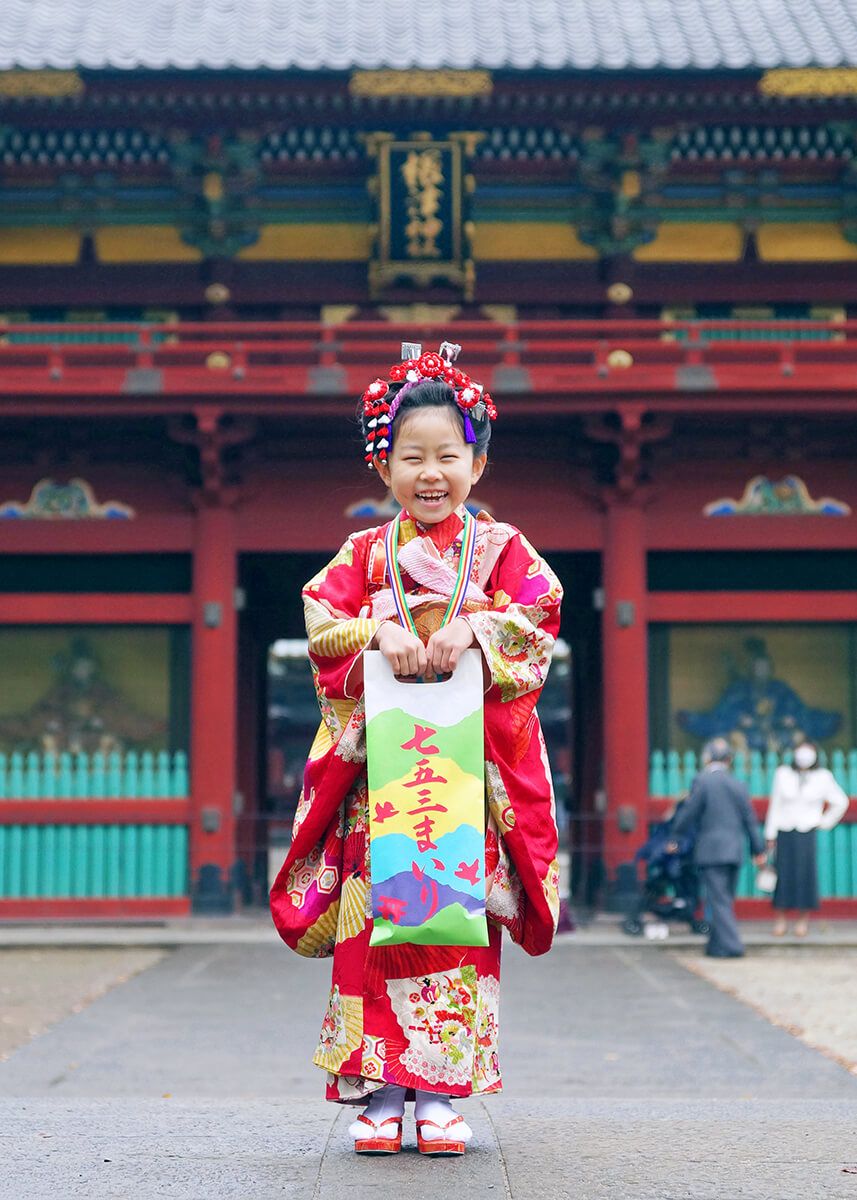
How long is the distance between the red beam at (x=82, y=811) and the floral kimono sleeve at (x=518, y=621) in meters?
9.87

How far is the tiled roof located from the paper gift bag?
10.6m

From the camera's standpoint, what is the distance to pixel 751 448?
14.4 metres

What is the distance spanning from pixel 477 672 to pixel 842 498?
11.3 metres

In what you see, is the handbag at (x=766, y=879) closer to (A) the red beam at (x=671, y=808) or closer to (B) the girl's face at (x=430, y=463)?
(A) the red beam at (x=671, y=808)

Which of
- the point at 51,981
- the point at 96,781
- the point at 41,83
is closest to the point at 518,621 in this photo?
the point at 51,981

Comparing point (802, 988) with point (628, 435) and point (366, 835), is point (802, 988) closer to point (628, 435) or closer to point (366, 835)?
point (628, 435)

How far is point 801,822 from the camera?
41.9ft

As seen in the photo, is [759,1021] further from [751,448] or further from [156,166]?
[156,166]

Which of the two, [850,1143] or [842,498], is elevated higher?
[842,498]

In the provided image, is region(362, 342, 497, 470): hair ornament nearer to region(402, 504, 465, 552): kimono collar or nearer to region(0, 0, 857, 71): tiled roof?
region(402, 504, 465, 552): kimono collar

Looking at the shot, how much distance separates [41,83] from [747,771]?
8460mm

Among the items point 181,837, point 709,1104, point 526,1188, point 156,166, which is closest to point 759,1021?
point 709,1104

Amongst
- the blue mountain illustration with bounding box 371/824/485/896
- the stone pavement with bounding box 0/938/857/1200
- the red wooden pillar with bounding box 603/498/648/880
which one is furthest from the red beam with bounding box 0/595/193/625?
the blue mountain illustration with bounding box 371/824/485/896

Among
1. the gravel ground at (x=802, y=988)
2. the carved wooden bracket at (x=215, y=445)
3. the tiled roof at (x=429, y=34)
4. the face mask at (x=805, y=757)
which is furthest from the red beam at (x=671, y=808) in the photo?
the tiled roof at (x=429, y=34)
